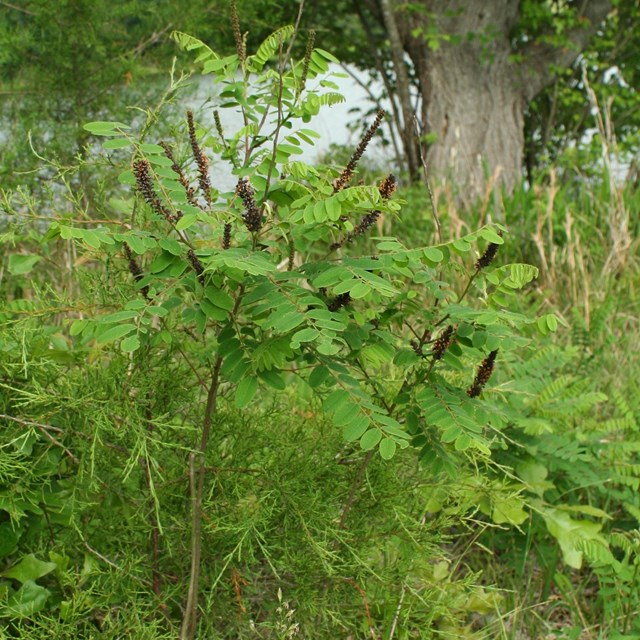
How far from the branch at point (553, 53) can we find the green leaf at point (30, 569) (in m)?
6.94

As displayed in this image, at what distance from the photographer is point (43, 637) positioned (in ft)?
5.84

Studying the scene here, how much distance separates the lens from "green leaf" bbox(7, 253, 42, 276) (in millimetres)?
2377

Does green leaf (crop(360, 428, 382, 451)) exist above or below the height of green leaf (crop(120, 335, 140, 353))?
below

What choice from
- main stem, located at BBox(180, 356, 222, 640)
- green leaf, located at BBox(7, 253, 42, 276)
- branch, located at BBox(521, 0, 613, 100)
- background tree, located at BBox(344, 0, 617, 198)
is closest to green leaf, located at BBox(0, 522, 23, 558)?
main stem, located at BBox(180, 356, 222, 640)

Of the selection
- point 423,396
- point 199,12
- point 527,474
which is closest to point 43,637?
point 423,396

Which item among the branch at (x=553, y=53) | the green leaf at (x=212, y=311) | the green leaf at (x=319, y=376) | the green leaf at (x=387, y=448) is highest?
the branch at (x=553, y=53)

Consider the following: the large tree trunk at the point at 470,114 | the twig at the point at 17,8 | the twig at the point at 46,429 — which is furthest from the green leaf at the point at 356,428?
the large tree trunk at the point at 470,114

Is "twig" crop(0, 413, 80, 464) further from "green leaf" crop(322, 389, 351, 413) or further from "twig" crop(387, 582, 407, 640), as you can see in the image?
"twig" crop(387, 582, 407, 640)

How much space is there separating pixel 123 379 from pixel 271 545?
508 mm

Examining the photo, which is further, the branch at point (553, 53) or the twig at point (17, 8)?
the branch at point (553, 53)

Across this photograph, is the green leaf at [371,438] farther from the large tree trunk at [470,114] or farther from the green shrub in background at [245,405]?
the large tree trunk at [470,114]

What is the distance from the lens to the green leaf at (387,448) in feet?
4.80

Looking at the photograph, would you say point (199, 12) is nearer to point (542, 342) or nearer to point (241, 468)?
point (542, 342)

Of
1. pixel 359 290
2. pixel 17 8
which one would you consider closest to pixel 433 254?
pixel 359 290
